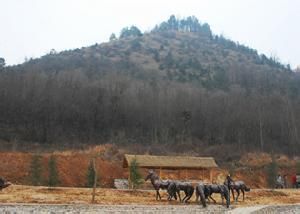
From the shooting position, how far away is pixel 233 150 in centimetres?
7419

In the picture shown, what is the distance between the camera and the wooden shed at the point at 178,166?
137ft

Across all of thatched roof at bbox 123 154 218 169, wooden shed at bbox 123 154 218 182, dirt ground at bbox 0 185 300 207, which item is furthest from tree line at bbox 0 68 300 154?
dirt ground at bbox 0 185 300 207

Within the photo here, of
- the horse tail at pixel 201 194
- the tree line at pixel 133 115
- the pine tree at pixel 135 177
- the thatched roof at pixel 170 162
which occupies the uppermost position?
the tree line at pixel 133 115

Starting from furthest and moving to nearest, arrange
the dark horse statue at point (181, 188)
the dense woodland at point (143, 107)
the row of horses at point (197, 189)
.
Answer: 1. the dense woodland at point (143, 107)
2. the dark horse statue at point (181, 188)
3. the row of horses at point (197, 189)

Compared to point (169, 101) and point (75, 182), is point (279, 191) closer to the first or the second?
point (75, 182)

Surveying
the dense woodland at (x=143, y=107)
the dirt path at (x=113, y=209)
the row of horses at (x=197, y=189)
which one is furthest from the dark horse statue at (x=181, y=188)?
the dense woodland at (x=143, y=107)

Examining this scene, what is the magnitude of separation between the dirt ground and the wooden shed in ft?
27.5

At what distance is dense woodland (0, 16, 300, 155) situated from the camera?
7931cm

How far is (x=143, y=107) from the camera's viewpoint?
94875 millimetres

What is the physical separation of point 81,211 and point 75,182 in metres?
22.8

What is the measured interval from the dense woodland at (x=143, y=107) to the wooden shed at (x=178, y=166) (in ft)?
102

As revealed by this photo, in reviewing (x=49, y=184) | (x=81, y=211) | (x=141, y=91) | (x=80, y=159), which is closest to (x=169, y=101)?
(x=141, y=91)

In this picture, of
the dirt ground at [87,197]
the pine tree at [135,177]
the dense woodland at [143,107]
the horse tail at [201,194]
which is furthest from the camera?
the dense woodland at [143,107]

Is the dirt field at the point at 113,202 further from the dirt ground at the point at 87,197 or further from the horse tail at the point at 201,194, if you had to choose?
the horse tail at the point at 201,194
